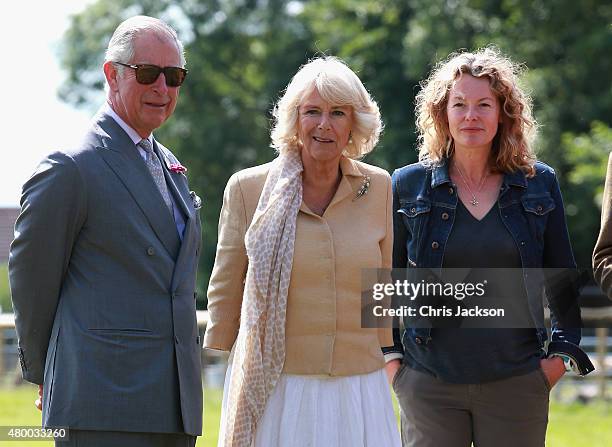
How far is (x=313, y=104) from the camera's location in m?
4.66

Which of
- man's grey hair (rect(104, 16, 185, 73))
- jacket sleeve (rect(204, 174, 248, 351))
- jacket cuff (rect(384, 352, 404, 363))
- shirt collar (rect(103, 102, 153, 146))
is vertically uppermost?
man's grey hair (rect(104, 16, 185, 73))

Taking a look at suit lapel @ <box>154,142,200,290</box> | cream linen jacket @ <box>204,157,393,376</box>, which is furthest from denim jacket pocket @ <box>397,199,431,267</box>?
suit lapel @ <box>154,142,200,290</box>

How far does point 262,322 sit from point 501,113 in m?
1.45

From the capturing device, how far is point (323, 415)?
4523mm

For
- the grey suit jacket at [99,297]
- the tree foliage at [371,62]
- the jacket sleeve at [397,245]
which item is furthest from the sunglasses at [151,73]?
the tree foliage at [371,62]

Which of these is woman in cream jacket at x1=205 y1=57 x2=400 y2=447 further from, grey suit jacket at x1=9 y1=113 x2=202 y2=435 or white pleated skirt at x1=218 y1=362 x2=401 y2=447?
grey suit jacket at x1=9 y1=113 x2=202 y2=435

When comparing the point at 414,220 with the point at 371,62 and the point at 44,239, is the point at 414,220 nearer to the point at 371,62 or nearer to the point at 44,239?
the point at 44,239

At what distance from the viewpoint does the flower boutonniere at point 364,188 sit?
479 cm

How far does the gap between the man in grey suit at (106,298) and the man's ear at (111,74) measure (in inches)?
3.6

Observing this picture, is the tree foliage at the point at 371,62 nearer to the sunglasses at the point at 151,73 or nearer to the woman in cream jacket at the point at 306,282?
the woman in cream jacket at the point at 306,282

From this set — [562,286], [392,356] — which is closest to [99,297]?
[392,356]

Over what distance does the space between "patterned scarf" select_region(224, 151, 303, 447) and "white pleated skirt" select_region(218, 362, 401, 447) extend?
0.05 metres

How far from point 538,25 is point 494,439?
18.7 m

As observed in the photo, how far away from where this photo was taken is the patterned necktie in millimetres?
4453
